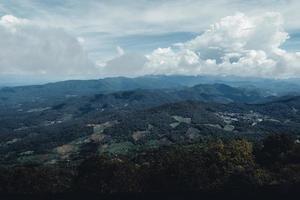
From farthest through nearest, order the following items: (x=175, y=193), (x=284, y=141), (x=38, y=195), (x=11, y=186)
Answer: (x=284, y=141) → (x=11, y=186) → (x=38, y=195) → (x=175, y=193)

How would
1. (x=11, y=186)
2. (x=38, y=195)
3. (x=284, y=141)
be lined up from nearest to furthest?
1. (x=38, y=195)
2. (x=11, y=186)
3. (x=284, y=141)

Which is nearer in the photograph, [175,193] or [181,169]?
[175,193]

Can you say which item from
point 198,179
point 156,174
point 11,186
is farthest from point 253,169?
point 11,186

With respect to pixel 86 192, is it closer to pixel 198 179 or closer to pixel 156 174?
pixel 156 174

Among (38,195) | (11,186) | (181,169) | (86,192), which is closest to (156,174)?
(181,169)

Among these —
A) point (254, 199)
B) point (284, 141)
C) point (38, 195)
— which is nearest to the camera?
Answer: point (254, 199)

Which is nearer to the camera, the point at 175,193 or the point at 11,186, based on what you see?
the point at 175,193

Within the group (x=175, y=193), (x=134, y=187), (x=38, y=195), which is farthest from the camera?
(x=134, y=187)

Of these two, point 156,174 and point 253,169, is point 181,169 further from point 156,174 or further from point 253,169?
point 253,169
